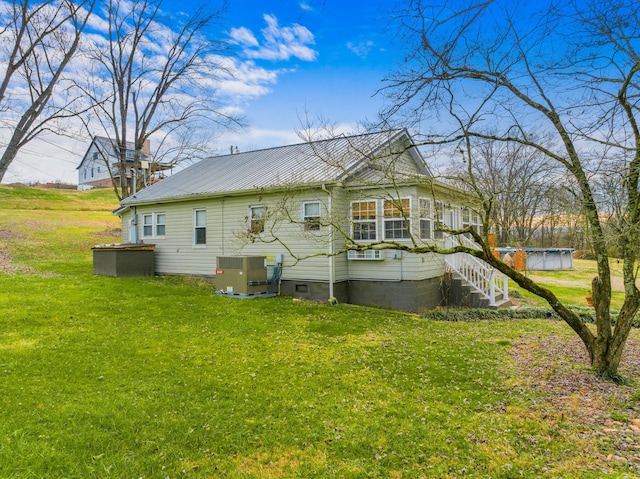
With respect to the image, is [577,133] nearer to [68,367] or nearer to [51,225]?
[68,367]

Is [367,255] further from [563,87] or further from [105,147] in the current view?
[105,147]

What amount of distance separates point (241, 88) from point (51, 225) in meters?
14.5

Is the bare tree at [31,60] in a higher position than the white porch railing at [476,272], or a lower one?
higher

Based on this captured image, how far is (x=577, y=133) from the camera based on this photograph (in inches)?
201

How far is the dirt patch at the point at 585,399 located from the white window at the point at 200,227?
32.8 ft

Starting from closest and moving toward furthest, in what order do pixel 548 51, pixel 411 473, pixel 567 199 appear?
1. pixel 411 473
2. pixel 548 51
3. pixel 567 199

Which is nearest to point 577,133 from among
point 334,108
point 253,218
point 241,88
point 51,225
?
point 334,108

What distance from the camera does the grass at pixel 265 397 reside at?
132 inches

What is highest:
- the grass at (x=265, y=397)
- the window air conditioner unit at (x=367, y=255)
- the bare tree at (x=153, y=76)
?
the bare tree at (x=153, y=76)

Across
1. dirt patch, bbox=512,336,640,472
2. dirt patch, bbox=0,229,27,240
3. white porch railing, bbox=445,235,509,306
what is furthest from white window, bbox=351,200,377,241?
dirt patch, bbox=0,229,27,240

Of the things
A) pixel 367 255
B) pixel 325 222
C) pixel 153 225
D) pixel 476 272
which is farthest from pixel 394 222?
pixel 153 225

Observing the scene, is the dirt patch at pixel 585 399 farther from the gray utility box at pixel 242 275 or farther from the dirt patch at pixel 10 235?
the dirt patch at pixel 10 235

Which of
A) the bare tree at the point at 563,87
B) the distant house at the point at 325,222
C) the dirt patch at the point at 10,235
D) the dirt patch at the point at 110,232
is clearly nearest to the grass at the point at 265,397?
the distant house at the point at 325,222

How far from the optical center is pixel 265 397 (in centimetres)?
471
